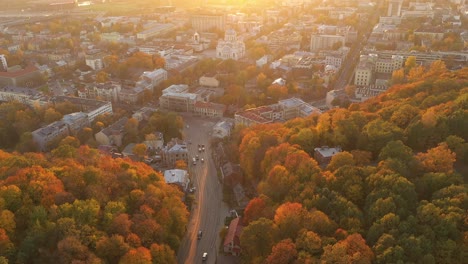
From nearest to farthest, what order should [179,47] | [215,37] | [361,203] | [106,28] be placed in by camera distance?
[361,203] → [179,47] → [215,37] → [106,28]

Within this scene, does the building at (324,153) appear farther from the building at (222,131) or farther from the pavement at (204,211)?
the building at (222,131)

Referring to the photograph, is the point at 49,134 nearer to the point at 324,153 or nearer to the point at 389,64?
the point at 324,153

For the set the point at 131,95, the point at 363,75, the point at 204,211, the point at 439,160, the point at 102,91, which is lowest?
the point at 204,211

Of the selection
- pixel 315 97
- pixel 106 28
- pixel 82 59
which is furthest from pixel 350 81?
pixel 106 28

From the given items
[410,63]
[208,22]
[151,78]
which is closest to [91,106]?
[151,78]

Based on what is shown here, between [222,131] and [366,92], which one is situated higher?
[366,92]

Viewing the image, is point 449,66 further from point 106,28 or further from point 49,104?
point 106,28

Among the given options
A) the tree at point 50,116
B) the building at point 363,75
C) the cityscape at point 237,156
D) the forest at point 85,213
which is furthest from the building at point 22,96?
the building at point 363,75
